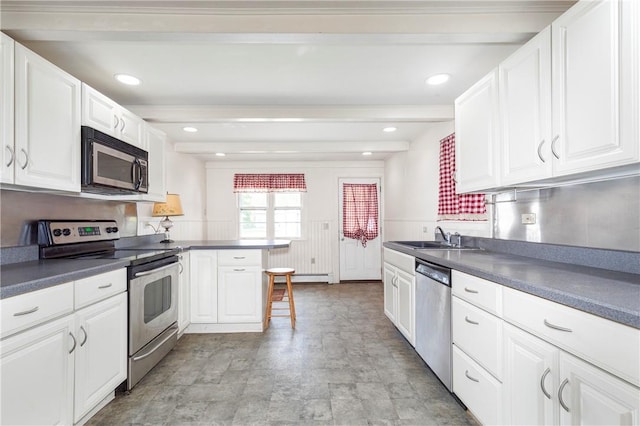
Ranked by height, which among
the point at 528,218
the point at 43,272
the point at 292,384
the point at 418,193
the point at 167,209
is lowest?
the point at 292,384

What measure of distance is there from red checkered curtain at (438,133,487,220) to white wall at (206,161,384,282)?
2.46 m

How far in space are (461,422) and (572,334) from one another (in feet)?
3.38

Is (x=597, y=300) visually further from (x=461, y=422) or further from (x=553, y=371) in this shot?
(x=461, y=422)

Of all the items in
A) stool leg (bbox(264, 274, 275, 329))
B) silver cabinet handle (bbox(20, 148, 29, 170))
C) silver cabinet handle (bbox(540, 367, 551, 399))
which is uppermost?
silver cabinet handle (bbox(20, 148, 29, 170))

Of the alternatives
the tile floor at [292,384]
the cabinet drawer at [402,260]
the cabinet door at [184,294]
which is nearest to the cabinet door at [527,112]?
the cabinet drawer at [402,260]

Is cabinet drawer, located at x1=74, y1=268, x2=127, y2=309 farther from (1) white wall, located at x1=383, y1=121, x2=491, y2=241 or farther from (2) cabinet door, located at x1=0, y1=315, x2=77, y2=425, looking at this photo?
(1) white wall, located at x1=383, y1=121, x2=491, y2=241

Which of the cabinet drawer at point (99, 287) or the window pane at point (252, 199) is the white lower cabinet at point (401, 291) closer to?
the cabinet drawer at point (99, 287)

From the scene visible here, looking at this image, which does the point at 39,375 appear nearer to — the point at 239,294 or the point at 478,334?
the point at 239,294

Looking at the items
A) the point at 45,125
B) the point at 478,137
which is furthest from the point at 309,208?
the point at 45,125

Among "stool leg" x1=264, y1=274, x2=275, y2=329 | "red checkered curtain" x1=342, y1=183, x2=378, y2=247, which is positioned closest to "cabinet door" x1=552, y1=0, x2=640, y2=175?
"stool leg" x1=264, y1=274, x2=275, y2=329

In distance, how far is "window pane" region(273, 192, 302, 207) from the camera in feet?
18.4

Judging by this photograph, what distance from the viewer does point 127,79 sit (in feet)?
7.82

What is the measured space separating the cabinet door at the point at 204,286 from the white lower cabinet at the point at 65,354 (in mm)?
1066

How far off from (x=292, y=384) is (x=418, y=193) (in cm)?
277
